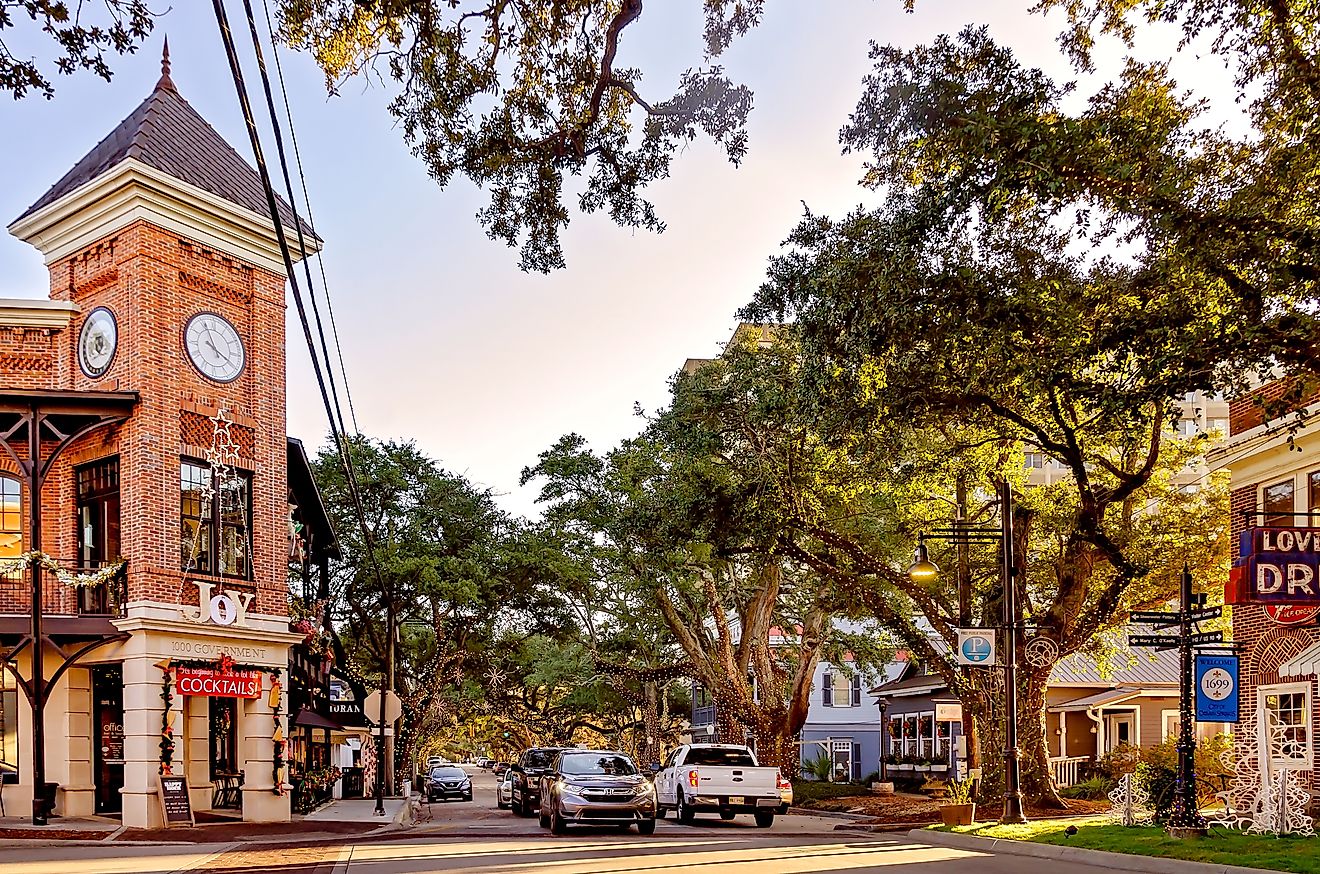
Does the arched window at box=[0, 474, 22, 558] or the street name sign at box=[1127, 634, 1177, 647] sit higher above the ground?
the arched window at box=[0, 474, 22, 558]

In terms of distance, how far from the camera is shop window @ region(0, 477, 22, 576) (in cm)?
2831

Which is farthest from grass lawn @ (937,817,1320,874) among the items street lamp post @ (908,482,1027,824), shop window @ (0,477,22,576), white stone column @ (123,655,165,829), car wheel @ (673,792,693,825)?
shop window @ (0,477,22,576)

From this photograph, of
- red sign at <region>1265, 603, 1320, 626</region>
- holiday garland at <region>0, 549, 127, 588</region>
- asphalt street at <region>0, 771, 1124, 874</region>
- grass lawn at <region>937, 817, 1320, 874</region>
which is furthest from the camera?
holiday garland at <region>0, 549, 127, 588</region>

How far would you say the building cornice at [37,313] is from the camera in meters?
28.6

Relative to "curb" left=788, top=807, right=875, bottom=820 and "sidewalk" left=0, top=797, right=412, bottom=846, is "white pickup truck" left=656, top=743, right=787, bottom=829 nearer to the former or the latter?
"curb" left=788, top=807, right=875, bottom=820

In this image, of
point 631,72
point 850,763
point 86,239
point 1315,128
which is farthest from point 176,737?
point 850,763

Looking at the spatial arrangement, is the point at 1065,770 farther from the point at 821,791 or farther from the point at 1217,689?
the point at 1217,689

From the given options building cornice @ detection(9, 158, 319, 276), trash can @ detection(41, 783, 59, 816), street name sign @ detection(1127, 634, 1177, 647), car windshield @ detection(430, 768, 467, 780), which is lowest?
car windshield @ detection(430, 768, 467, 780)

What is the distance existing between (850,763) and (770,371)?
37683 mm

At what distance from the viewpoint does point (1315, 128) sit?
14633 mm

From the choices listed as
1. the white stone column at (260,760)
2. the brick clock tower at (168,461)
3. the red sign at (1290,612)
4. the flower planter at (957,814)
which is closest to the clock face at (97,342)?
the brick clock tower at (168,461)

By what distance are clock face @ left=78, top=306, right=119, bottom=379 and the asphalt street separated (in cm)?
1022

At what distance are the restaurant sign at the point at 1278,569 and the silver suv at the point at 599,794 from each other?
38.6 ft

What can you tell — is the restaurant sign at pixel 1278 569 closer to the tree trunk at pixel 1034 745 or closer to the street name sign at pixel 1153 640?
the street name sign at pixel 1153 640
